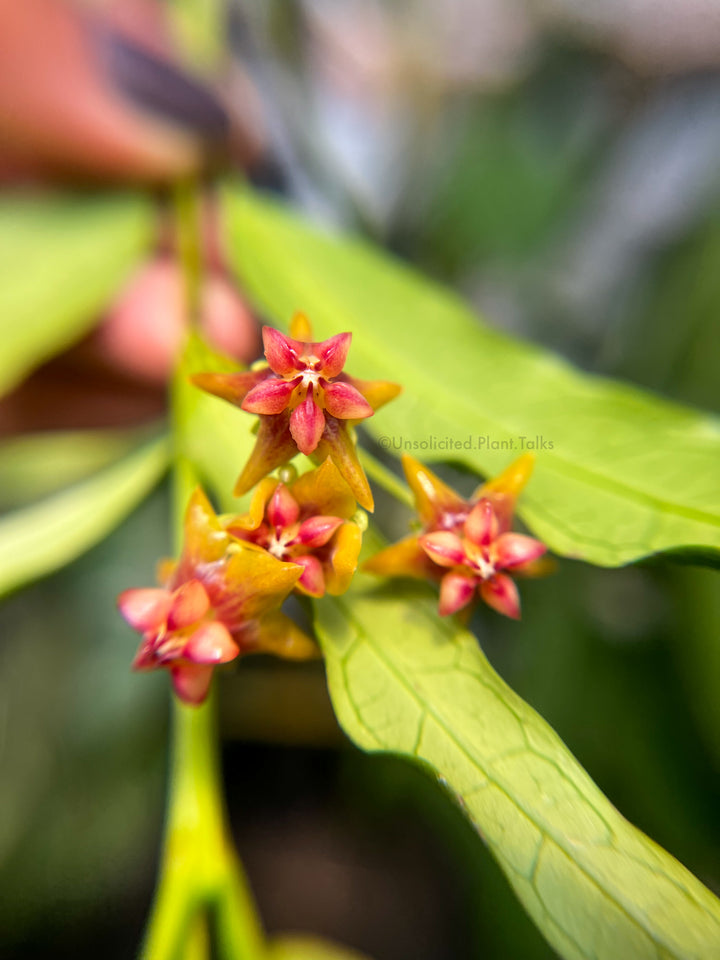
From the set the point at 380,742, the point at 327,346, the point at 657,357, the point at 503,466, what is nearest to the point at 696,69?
the point at 657,357

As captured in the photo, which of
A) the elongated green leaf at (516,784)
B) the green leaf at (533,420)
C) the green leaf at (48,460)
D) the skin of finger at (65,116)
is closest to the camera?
the elongated green leaf at (516,784)

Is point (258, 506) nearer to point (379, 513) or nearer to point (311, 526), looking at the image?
point (311, 526)

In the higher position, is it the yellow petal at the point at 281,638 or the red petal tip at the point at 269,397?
the red petal tip at the point at 269,397

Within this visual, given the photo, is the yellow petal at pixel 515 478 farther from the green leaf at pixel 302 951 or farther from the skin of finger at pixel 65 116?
the skin of finger at pixel 65 116

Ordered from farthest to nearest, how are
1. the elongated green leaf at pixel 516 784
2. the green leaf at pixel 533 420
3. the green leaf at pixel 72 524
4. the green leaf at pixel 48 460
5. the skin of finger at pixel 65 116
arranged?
the green leaf at pixel 48 460 → the skin of finger at pixel 65 116 → the green leaf at pixel 72 524 → the green leaf at pixel 533 420 → the elongated green leaf at pixel 516 784

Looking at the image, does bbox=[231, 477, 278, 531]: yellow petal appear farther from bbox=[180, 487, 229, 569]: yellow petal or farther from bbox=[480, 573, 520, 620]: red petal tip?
bbox=[480, 573, 520, 620]: red petal tip

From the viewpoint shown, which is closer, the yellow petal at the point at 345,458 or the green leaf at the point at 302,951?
the yellow petal at the point at 345,458

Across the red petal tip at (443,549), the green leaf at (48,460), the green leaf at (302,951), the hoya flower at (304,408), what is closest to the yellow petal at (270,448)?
the hoya flower at (304,408)

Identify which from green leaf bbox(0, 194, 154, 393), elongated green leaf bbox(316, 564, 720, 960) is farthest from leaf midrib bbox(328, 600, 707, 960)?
green leaf bbox(0, 194, 154, 393)
